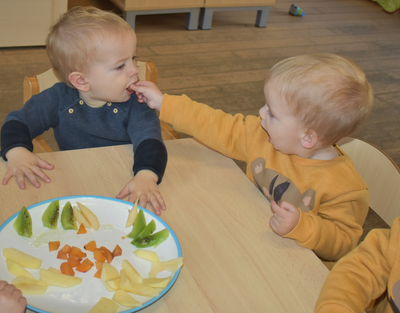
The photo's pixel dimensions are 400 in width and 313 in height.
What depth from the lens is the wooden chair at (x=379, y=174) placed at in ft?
3.67

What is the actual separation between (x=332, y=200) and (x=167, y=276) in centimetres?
51

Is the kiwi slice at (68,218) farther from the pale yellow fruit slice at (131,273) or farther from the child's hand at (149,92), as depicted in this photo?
the child's hand at (149,92)

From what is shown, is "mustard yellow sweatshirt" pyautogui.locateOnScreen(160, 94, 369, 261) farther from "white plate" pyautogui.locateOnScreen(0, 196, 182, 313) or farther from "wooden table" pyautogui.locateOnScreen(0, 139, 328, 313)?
"white plate" pyautogui.locateOnScreen(0, 196, 182, 313)

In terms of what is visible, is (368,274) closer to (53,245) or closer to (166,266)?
(166,266)

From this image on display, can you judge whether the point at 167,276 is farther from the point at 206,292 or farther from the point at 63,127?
the point at 63,127

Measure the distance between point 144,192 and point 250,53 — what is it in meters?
2.92

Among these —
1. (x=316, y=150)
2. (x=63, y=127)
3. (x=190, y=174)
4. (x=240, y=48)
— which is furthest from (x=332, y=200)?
(x=240, y=48)

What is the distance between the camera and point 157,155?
1.06 metres

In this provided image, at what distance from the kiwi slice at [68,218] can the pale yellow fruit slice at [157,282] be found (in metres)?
0.20

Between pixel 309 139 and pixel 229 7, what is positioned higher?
pixel 309 139

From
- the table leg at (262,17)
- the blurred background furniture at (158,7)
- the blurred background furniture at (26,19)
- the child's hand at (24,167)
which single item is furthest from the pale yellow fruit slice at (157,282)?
the table leg at (262,17)

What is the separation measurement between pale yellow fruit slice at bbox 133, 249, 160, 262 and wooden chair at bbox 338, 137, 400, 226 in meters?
0.65

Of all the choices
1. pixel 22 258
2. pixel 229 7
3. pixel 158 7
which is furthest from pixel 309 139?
pixel 229 7

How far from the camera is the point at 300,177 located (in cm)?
114
